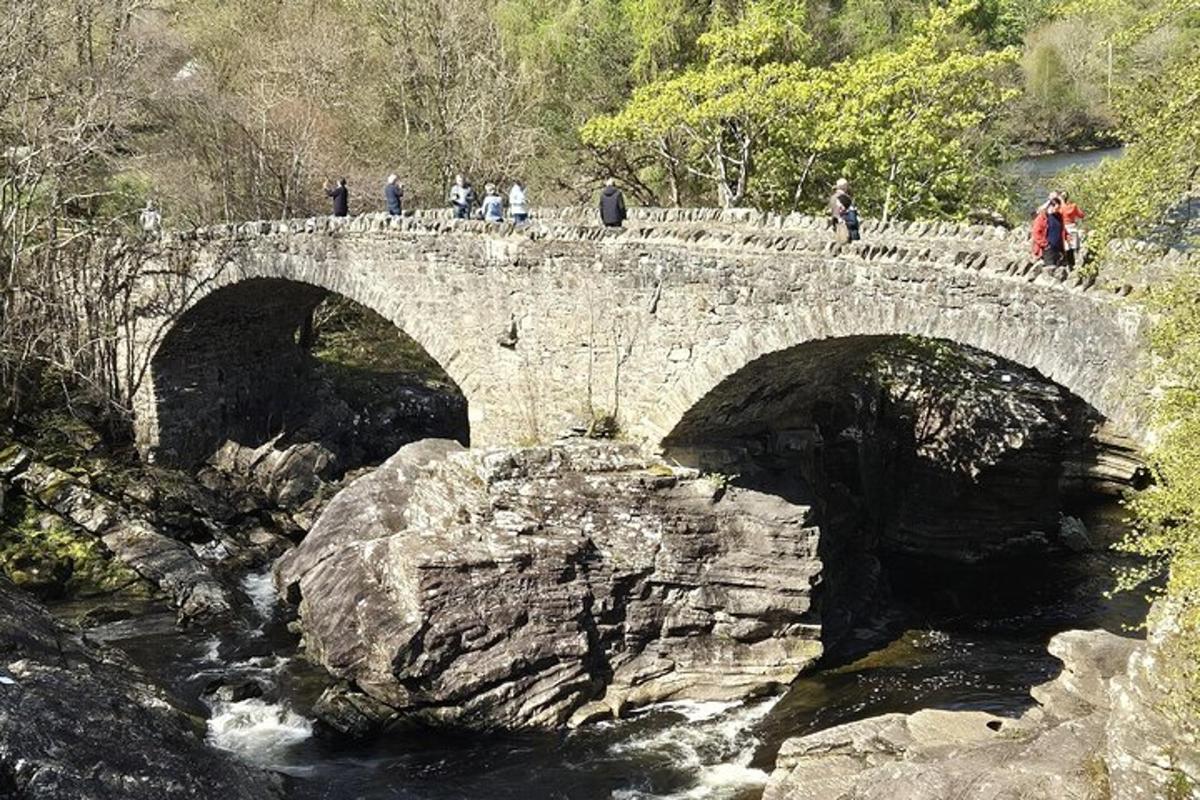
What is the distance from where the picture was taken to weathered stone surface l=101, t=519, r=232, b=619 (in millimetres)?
23219

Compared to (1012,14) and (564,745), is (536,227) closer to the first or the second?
(564,745)

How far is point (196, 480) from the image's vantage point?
3052 centimetres

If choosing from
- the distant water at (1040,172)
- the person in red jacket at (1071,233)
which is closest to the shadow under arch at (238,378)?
the distant water at (1040,172)

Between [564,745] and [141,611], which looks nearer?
[564,745]

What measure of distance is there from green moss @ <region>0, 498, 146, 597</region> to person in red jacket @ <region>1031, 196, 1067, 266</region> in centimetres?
1840

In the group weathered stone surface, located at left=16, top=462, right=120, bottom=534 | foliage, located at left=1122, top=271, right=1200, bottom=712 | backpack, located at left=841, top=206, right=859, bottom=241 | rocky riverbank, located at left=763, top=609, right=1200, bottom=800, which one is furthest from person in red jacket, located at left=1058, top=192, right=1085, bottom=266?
weathered stone surface, located at left=16, top=462, right=120, bottom=534

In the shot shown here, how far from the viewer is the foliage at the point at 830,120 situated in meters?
26.8

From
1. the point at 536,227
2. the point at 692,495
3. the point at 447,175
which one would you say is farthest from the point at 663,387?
the point at 447,175

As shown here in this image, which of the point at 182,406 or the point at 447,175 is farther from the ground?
the point at 447,175

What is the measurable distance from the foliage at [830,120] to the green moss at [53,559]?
53.1 feet

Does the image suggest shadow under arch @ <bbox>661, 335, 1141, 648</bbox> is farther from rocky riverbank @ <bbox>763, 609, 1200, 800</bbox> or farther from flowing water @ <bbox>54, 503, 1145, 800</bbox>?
rocky riverbank @ <bbox>763, 609, 1200, 800</bbox>

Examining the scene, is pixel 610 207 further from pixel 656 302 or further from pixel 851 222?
pixel 851 222

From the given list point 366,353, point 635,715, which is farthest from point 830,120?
point 366,353

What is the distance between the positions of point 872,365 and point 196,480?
17.8m
